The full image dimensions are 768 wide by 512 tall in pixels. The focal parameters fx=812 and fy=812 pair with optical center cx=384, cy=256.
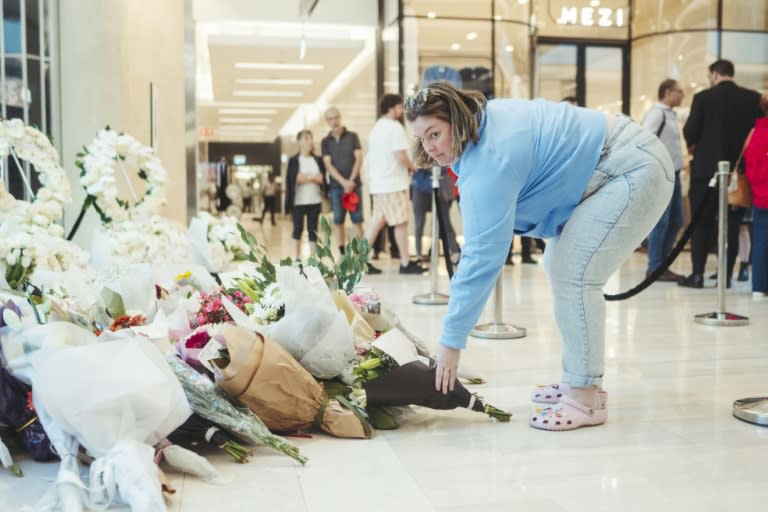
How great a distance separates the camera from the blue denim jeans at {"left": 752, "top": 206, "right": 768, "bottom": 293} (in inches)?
227

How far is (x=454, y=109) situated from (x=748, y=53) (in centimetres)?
1002

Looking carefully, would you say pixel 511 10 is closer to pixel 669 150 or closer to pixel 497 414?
pixel 669 150

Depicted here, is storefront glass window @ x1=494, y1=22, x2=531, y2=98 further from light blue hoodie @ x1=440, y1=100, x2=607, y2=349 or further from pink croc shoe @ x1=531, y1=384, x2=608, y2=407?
light blue hoodie @ x1=440, y1=100, x2=607, y2=349

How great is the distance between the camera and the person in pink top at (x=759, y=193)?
573cm

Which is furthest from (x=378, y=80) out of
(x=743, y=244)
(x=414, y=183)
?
(x=743, y=244)

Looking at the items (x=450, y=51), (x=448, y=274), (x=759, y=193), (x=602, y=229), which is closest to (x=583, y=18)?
(x=450, y=51)

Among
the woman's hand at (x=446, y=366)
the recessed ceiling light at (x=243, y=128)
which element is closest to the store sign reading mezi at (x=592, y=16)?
the woman's hand at (x=446, y=366)

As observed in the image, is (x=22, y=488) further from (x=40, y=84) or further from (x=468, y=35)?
(x=468, y=35)

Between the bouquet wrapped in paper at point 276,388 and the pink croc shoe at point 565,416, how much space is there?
0.55 meters

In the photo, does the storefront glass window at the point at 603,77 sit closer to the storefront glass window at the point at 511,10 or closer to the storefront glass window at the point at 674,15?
the storefront glass window at the point at 674,15

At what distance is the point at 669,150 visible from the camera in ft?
21.9

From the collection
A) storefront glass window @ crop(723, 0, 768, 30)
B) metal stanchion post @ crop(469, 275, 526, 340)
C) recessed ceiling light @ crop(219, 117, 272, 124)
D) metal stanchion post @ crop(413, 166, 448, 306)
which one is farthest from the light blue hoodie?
recessed ceiling light @ crop(219, 117, 272, 124)

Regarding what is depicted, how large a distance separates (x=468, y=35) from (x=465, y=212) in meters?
8.05

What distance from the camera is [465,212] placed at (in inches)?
91.5
